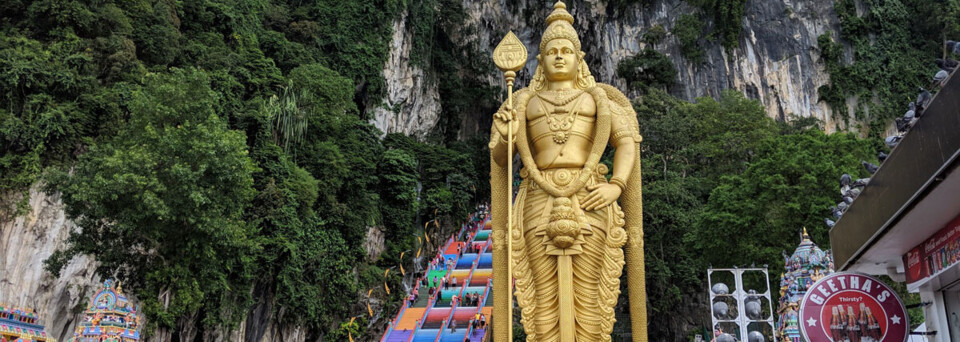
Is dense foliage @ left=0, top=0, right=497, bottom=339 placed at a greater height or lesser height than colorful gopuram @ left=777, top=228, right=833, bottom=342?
greater

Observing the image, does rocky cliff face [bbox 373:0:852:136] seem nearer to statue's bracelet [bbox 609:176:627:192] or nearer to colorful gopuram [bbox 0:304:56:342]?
colorful gopuram [bbox 0:304:56:342]

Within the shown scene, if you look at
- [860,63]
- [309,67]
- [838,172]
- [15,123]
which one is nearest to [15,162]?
[15,123]

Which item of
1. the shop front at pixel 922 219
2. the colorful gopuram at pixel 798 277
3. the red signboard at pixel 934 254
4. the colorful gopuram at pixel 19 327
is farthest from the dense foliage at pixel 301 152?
the red signboard at pixel 934 254

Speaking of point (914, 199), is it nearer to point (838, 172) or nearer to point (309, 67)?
point (838, 172)

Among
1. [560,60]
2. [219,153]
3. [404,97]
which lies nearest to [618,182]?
[560,60]

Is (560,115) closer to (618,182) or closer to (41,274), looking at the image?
(618,182)

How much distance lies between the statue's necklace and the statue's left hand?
1.69 feet

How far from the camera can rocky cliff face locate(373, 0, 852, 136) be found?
26.1 meters

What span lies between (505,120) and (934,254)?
3135mm

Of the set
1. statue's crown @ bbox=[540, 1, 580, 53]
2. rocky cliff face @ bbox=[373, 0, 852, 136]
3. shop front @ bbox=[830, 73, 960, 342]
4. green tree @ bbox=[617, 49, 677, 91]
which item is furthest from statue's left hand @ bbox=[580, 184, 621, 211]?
green tree @ bbox=[617, 49, 677, 91]

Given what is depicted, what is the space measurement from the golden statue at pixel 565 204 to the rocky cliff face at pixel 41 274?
7691 mm

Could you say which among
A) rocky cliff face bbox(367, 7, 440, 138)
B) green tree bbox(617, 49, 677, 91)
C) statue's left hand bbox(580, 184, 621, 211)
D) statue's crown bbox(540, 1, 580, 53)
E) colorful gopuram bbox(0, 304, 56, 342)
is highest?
green tree bbox(617, 49, 677, 91)

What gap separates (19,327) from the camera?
25.9ft

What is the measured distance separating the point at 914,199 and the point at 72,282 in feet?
37.9
